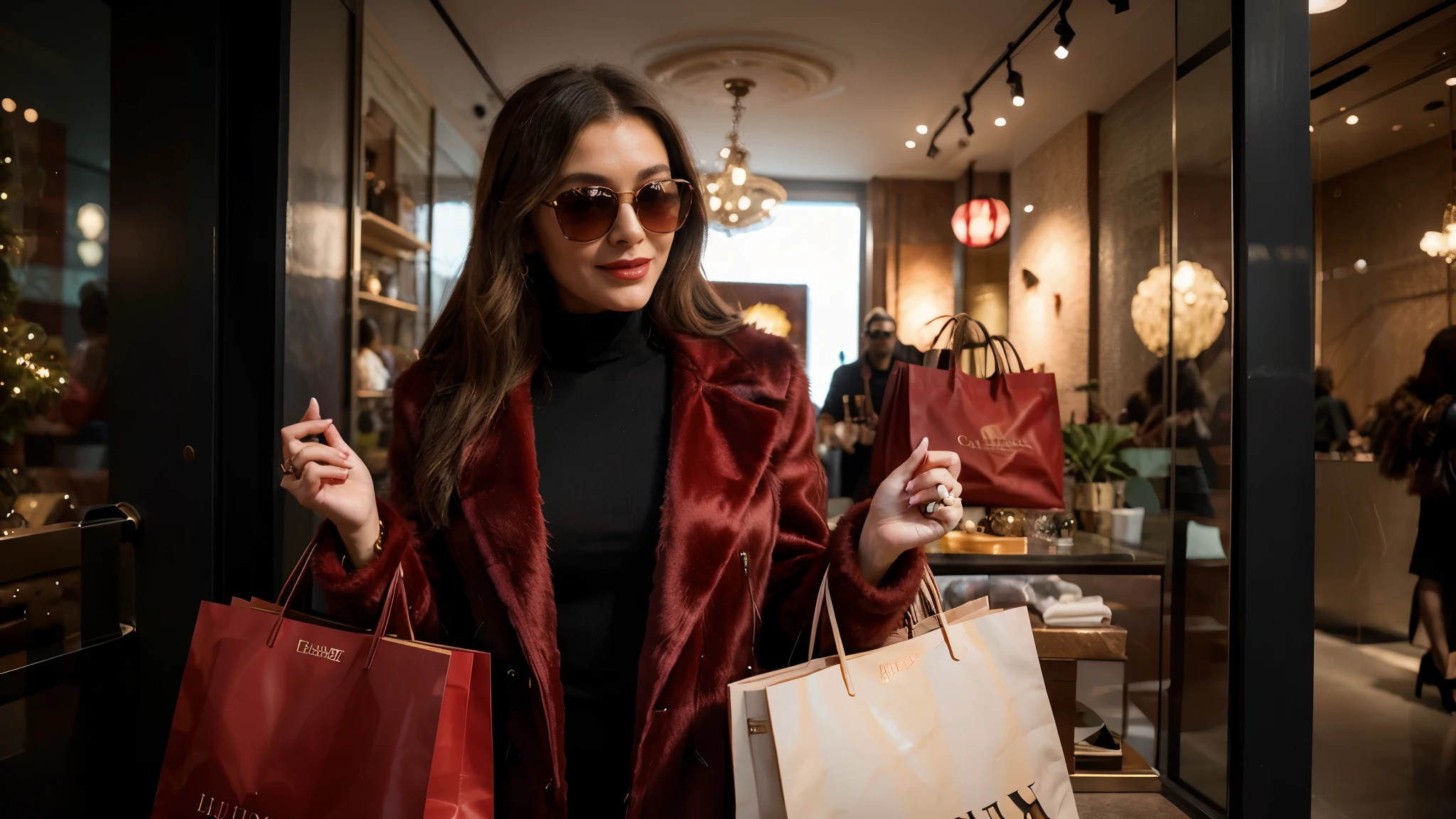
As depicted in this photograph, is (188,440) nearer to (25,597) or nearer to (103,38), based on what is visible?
(25,597)

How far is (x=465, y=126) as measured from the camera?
17.5ft

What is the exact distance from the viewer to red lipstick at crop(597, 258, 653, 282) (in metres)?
1.39

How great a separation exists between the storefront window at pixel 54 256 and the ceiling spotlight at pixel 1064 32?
10.1 ft

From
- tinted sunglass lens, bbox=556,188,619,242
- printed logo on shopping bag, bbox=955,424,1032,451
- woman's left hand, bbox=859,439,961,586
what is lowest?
woman's left hand, bbox=859,439,961,586

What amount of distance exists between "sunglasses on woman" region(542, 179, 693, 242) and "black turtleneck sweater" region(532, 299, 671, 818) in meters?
0.32

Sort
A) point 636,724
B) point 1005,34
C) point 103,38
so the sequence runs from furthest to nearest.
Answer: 1. point 1005,34
2. point 103,38
3. point 636,724

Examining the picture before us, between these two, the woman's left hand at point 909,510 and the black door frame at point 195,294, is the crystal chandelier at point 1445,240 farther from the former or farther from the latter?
the black door frame at point 195,294

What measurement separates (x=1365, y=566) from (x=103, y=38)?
3.54m

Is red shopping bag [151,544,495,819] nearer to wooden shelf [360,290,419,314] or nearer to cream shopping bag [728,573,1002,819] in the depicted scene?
cream shopping bag [728,573,1002,819]

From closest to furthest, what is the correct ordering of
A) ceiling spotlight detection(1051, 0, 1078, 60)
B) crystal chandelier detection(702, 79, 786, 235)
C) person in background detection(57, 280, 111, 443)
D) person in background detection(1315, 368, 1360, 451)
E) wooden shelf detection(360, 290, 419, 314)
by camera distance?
person in background detection(57, 280, 111, 443) < person in background detection(1315, 368, 1360, 451) < ceiling spotlight detection(1051, 0, 1078, 60) < wooden shelf detection(360, 290, 419, 314) < crystal chandelier detection(702, 79, 786, 235)

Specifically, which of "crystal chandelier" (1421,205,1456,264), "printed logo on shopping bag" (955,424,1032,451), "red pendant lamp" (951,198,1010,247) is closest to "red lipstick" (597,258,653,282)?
"printed logo on shopping bag" (955,424,1032,451)

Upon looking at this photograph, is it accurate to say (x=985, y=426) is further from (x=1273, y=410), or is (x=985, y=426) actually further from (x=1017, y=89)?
(x=1017, y=89)

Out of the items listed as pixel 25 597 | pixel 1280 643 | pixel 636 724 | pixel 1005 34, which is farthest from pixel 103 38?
pixel 1005 34

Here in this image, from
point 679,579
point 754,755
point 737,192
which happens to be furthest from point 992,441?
point 737,192
